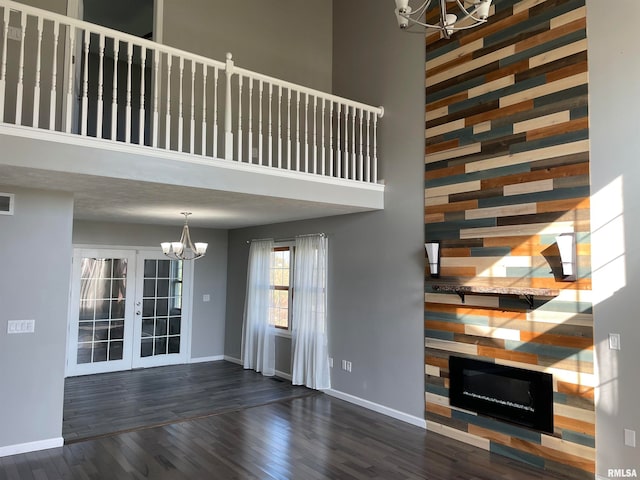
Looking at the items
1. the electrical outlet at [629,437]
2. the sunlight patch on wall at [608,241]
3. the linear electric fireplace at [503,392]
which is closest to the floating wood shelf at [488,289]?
the sunlight patch on wall at [608,241]

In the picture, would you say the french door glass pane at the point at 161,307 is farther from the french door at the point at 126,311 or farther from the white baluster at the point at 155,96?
the white baluster at the point at 155,96

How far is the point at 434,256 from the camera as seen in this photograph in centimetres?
481

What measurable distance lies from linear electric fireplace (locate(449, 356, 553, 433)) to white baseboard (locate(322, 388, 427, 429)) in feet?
1.76

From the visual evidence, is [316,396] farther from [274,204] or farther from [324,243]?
[274,204]

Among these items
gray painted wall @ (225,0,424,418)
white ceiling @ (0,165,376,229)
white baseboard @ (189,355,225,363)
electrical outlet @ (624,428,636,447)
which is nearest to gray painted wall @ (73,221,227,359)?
white baseboard @ (189,355,225,363)

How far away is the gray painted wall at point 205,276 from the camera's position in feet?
25.3

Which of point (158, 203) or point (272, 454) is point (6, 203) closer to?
point (158, 203)

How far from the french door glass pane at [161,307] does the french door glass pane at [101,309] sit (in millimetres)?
379

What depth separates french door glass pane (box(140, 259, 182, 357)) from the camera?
25.5 ft

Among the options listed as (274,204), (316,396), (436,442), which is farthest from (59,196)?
(436,442)

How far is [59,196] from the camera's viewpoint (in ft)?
14.2

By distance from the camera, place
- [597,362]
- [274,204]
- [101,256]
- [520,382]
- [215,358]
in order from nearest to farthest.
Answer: [597,362], [520,382], [274,204], [101,256], [215,358]

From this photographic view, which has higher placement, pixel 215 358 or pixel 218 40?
pixel 218 40

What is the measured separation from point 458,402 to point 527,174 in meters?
2.36
